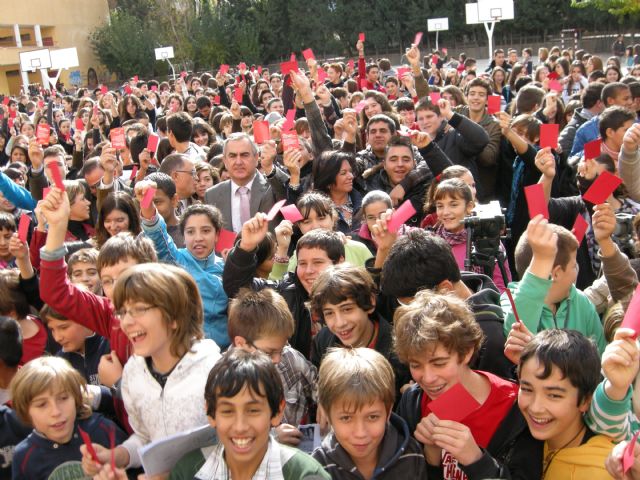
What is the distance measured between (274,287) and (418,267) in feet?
3.15

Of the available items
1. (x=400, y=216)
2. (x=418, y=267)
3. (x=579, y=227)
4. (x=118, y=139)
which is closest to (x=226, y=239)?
(x=400, y=216)

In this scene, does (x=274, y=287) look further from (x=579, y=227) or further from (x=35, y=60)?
(x=35, y=60)

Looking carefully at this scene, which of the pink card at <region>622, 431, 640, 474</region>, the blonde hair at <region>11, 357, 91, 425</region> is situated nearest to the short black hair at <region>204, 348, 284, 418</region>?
the blonde hair at <region>11, 357, 91, 425</region>

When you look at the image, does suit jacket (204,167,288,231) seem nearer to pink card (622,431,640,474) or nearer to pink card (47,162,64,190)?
pink card (47,162,64,190)

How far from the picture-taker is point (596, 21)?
3194 centimetres

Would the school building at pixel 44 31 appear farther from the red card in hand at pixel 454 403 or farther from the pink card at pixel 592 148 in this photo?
the red card in hand at pixel 454 403

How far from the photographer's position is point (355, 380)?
2332mm

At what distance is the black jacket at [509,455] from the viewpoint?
2186 mm

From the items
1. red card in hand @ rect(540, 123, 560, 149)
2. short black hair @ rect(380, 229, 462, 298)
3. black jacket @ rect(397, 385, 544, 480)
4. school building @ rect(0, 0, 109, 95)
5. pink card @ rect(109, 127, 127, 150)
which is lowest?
black jacket @ rect(397, 385, 544, 480)

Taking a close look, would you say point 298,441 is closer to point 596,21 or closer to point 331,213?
point 331,213

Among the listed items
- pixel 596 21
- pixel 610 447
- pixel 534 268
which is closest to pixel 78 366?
pixel 534 268

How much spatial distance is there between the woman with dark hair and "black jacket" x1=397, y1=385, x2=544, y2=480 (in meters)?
2.44

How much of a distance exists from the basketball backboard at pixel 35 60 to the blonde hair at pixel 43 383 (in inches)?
692

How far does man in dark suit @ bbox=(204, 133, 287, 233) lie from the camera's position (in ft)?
16.7
